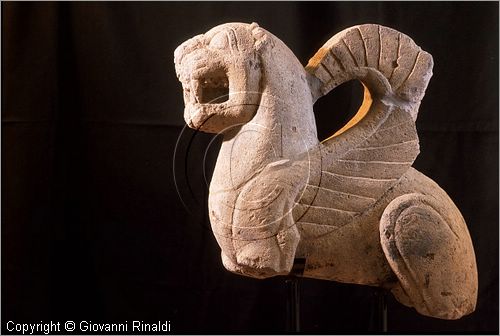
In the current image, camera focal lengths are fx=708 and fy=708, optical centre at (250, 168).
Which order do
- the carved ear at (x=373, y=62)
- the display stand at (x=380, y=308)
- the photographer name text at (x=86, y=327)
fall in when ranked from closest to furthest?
the carved ear at (x=373, y=62)
the display stand at (x=380, y=308)
the photographer name text at (x=86, y=327)

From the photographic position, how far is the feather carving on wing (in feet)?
5.88

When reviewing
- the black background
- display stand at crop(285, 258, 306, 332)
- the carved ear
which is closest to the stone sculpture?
the carved ear

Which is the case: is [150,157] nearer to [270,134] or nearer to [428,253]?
[270,134]

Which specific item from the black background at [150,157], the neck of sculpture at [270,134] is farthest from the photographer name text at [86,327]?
the neck of sculpture at [270,134]

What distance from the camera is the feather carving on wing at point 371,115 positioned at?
179cm

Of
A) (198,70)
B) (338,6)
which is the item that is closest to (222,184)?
(198,70)

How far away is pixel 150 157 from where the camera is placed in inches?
105

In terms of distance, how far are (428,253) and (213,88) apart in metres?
0.68

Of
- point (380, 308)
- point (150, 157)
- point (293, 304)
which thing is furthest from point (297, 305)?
point (150, 157)

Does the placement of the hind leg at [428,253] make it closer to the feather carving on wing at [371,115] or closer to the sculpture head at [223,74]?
Answer: the feather carving on wing at [371,115]

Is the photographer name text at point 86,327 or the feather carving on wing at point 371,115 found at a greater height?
the feather carving on wing at point 371,115

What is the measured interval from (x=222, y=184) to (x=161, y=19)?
109cm

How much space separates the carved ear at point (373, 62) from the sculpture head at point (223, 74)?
0.20m

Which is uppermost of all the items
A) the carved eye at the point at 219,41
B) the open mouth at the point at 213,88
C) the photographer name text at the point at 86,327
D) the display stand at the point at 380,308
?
the carved eye at the point at 219,41
